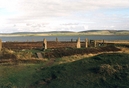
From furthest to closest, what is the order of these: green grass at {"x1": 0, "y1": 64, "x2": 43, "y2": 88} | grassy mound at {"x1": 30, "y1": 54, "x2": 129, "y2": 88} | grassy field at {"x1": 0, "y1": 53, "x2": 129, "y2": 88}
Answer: green grass at {"x1": 0, "y1": 64, "x2": 43, "y2": 88} < grassy field at {"x1": 0, "y1": 53, "x2": 129, "y2": 88} < grassy mound at {"x1": 30, "y1": 54, "x2": 129, "y2": 88}

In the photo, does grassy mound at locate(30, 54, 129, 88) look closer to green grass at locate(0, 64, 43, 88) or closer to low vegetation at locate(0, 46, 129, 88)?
low vegetation at locate(0, 46, 129, 88)

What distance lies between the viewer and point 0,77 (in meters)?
23.9

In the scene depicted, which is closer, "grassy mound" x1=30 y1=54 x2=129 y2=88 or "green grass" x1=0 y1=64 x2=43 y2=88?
"grassy mound" x1=30 y1=54 x2=129 y2=88

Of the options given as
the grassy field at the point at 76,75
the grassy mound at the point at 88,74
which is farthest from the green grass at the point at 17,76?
the grassy mound at the point at 88,74

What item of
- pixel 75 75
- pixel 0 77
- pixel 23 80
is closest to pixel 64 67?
pixel 75 75

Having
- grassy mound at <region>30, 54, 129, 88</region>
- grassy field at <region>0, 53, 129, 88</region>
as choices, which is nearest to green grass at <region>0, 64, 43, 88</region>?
grassy field at <region>0, 53, 129, 88</region>

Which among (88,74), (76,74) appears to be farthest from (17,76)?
(88,74)

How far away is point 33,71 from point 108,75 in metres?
7.22

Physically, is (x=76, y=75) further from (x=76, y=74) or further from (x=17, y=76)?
(x=17, y=76)

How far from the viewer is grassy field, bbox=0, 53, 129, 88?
21.2m

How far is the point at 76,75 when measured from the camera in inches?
888

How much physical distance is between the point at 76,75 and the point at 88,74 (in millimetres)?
1018

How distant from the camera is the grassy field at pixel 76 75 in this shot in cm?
2116

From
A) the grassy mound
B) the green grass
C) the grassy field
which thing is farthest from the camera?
the green grass
